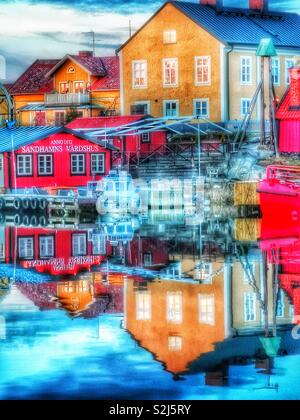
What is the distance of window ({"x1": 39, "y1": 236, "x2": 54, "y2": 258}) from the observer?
14.6 meters

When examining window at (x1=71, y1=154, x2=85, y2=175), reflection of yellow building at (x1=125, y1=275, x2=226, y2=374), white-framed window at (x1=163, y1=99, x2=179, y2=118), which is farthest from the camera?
white-framed window at (x1=163, y1=99, x2=179, y2=118)

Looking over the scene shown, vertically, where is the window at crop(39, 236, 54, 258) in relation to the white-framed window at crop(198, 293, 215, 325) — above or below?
below

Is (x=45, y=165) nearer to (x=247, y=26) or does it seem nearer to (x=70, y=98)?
(x=70, y=98)

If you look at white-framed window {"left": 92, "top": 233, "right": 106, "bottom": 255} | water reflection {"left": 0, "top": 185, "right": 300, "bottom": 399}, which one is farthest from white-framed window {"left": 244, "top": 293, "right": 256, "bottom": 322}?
white-framed window {"left": 92, "top": 233, "right": 106, "bottom": 255}

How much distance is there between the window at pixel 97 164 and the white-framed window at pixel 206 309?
45.1 ft

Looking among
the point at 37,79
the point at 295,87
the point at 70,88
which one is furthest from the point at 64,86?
the point at 295,87

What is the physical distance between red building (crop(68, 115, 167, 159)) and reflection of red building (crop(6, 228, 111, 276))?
637 centimetres

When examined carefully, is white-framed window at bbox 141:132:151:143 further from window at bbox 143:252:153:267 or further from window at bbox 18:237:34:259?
window at bbox 143:252:153:267

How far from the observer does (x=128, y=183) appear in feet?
69.9

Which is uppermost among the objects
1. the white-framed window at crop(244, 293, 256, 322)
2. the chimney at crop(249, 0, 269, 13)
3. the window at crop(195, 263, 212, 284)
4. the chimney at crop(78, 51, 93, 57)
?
the chimney at crop(249, 0, 269, 13)

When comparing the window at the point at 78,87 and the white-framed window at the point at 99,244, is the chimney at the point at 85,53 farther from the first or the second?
the white-framed window at the point at 99,244

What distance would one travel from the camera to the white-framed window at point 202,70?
960 inches

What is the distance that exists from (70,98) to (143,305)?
15.8m

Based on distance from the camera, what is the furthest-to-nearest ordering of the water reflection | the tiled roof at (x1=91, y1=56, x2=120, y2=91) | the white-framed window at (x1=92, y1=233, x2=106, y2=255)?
the tiled roof at (x1=91, y1=56, x2=120, y2=91) → the white-framed window at (x1=92, y1=233, x2=106, y2=255) → the water reflection
